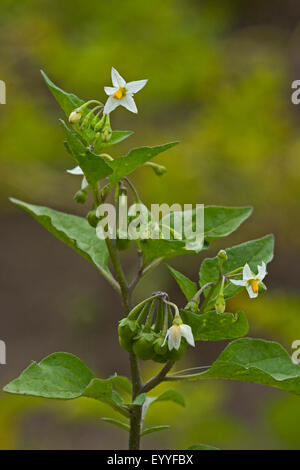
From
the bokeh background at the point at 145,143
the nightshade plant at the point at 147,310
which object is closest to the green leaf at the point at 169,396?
the nightshade plant at the point at 147,310

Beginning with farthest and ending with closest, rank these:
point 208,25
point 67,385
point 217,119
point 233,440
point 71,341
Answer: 1. point 208,25
2. point 71,341
3. point 217,119
4. point 233,440
5. point 67,385

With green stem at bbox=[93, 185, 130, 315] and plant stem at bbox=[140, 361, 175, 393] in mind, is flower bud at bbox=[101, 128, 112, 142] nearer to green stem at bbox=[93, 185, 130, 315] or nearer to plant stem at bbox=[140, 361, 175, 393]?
green stem at bbox=[93, 185, 130, 315]

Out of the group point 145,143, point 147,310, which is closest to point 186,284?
point 147,310

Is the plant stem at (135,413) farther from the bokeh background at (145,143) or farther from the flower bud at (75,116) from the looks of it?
the bokeh background at (145,143)

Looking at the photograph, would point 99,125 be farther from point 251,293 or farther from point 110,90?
point 251,293

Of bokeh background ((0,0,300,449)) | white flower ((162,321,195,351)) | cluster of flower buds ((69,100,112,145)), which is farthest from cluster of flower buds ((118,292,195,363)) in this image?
bokeh background ((0,0,300,449))

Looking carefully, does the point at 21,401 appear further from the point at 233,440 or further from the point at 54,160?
the point at 54,160

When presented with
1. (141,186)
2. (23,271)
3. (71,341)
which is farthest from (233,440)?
→ (23,271)
